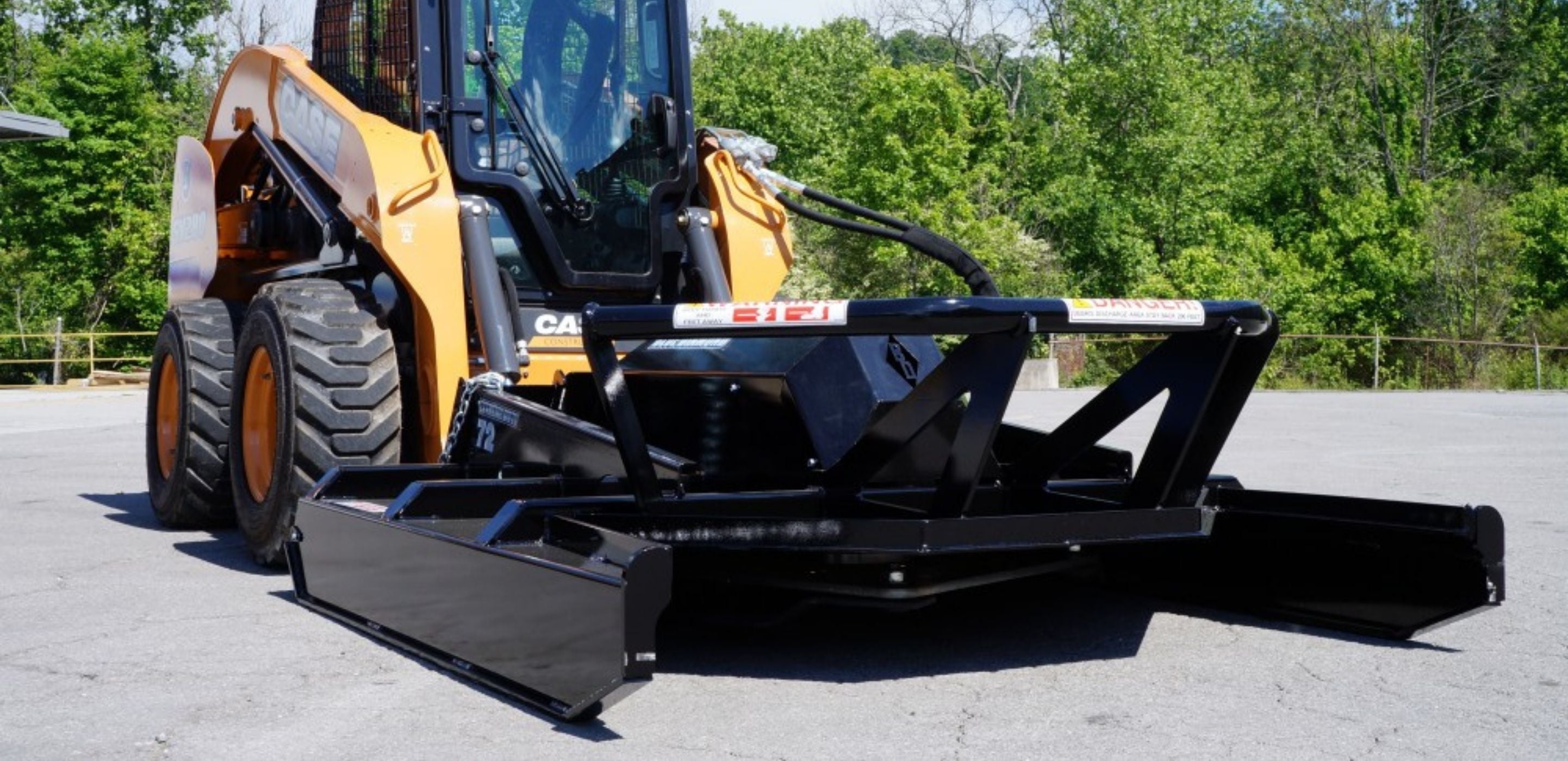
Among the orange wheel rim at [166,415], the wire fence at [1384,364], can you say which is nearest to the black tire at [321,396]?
the orange wheel rim at [166,415]

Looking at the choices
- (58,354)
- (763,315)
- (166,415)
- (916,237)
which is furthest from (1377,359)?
(763,315)

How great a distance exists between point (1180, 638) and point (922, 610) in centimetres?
92

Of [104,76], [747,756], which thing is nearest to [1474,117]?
[104,76]

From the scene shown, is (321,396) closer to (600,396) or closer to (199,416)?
(199,416)

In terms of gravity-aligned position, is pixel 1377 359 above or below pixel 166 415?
below

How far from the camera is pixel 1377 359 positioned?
3200 centimetres

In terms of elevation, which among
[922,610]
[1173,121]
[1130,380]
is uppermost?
[1173,121]

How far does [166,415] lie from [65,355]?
29.2 metres

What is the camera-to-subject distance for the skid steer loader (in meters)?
4.24

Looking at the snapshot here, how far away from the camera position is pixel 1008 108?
184 feet

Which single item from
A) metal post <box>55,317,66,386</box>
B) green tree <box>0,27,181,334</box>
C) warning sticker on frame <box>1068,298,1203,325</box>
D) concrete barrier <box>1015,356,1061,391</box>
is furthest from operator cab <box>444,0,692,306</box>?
green tree <box>0,27,181,334</box>

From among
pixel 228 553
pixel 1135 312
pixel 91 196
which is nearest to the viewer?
pixel 1135 312

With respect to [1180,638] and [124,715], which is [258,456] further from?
[1180,638]

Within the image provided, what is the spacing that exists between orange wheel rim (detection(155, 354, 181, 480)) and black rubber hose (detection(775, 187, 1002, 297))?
3.16 meters
